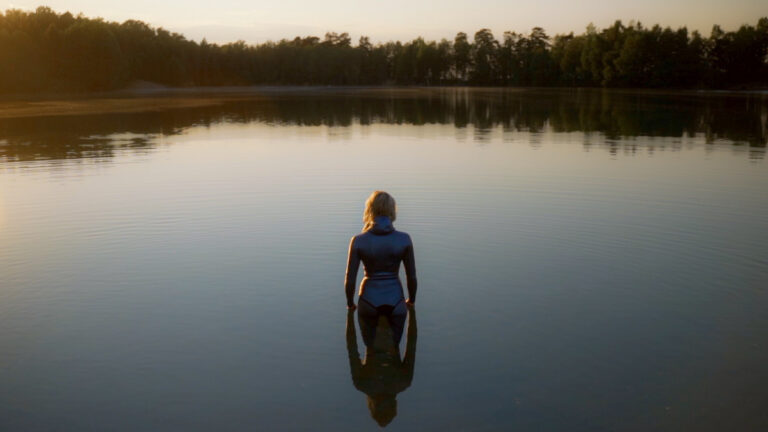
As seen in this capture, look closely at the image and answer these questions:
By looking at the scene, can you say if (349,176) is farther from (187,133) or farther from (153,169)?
(187,133)

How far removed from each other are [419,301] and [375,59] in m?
184

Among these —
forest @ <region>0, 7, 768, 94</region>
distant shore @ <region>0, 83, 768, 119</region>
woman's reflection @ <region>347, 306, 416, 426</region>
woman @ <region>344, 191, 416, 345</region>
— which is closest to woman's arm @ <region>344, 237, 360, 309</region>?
woman @ <region>344, 191, 416, 345</region>

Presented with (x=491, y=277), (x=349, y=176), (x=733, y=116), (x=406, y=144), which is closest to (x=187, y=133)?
(x=406, y=144)

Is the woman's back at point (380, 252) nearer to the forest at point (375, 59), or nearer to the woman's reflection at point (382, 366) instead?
the woman's reflection at point (382, 366)

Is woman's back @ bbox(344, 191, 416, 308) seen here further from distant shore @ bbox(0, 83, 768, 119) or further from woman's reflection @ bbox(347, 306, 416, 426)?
distant shore @ bbox(0, 83, 768, 119)

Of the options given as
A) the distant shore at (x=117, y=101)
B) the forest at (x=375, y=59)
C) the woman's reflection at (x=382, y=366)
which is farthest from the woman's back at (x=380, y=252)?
the forest at (x=375, y=59)

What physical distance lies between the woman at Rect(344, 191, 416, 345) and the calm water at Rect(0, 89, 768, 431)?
0.56 meters

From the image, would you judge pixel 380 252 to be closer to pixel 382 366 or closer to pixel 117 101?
pixel 382 366

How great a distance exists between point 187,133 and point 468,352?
97.8 ft

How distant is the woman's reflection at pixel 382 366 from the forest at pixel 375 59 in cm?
9564

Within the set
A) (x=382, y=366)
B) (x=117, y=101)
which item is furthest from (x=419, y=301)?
(x=117, y=101)

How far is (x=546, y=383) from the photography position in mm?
6840

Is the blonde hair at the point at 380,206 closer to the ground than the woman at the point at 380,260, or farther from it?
farther from it

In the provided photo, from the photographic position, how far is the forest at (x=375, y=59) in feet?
334
